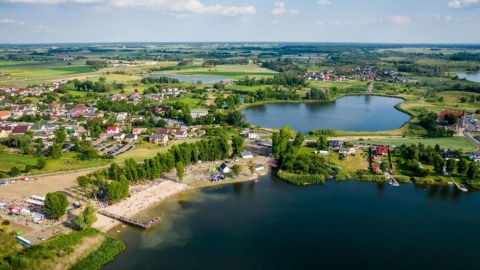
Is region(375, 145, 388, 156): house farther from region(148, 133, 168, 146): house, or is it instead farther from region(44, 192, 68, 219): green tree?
region(44, 192, 68, 219): green tree

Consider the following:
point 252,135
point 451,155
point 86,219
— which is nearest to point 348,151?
point 451,155

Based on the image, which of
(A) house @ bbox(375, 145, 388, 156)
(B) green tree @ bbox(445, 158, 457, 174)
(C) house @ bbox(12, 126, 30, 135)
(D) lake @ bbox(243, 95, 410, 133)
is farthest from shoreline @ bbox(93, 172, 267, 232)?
(C) house @ bbox(12, 126, 30, 135)

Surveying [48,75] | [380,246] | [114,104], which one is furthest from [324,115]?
[48,75]

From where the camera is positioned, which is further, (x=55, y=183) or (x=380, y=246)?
(x=55, y=183)

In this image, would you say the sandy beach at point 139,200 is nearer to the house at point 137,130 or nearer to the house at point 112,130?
the house at point 137,130

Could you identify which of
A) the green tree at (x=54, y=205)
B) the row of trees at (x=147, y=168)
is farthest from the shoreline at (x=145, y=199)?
the green tree at (x=54, y=205)

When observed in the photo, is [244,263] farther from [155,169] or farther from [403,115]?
[403,115]
